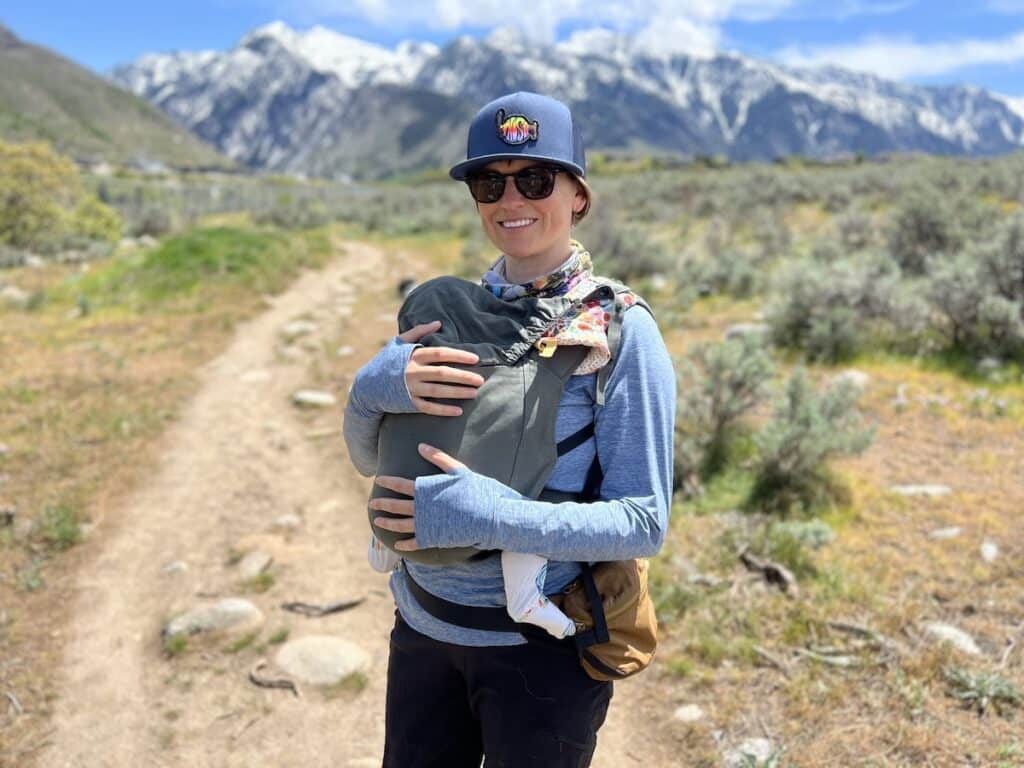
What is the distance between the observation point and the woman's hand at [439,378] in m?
1.47

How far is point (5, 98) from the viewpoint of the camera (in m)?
135

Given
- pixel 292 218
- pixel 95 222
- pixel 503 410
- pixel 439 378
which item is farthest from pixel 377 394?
pixel 292 218

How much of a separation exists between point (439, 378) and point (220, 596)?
3768 millimetres

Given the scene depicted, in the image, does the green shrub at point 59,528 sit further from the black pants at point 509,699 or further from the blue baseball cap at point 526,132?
the blue baseball cap at point 526,132

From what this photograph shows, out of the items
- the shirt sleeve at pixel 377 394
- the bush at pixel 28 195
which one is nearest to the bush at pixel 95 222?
the bush at pixel 28 195

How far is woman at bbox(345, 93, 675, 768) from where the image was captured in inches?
57.5

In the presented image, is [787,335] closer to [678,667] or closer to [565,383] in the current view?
[678,667]

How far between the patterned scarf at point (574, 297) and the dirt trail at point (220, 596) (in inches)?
100

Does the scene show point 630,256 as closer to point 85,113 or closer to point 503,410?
point 503,410

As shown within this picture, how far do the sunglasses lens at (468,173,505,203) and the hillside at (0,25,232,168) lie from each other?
438 ft

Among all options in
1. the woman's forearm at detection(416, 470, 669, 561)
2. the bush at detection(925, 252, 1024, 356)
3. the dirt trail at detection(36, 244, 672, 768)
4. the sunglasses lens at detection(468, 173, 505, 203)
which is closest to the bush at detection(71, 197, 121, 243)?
the dirt trail at detection(36, 244, 672, 768)

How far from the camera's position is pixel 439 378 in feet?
4.84

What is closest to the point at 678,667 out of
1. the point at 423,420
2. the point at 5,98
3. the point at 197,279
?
the point at 423,420

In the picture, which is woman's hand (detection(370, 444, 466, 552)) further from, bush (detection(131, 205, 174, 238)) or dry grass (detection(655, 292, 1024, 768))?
bush (detection(131, 205, 174, 238))
